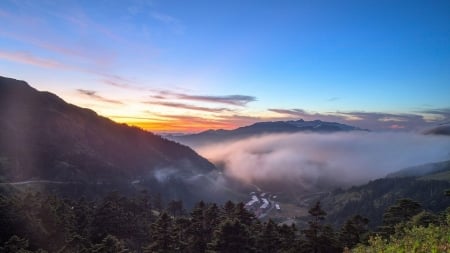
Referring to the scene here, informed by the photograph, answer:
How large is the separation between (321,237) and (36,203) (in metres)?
56.6

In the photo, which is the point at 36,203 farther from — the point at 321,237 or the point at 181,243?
the point at 321,237

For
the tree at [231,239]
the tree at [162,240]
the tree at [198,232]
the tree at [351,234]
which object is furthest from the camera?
the tree at [198,232]

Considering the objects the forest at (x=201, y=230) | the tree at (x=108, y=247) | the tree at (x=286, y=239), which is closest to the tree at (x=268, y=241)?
the forest at (x=201, y=230)

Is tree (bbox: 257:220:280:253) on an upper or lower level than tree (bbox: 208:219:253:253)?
lower

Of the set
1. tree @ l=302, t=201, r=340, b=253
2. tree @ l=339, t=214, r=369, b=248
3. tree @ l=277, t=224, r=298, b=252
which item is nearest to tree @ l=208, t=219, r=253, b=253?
tree @ l=302, t=201, r=340, b=253

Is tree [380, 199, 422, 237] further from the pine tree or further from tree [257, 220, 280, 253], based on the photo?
the pine tree

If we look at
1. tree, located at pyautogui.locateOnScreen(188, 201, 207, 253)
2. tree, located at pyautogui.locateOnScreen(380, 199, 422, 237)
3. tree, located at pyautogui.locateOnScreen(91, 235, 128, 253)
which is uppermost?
tree, located at pyautogui.locateOnScreen(380, 199, 422, 237)

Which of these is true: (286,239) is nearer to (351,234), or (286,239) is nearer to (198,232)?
(351,234)

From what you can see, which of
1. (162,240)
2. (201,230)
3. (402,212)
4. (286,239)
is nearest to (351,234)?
(402,212)

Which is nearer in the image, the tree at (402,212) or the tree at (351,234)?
the tree at (402,212)

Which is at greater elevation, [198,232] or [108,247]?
[108,247]

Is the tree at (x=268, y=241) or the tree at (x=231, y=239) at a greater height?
the tree at (x=231, y=239)

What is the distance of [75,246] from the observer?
67438mm

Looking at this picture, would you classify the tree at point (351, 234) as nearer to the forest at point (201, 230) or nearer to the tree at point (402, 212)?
the forest at point (201, 230)
